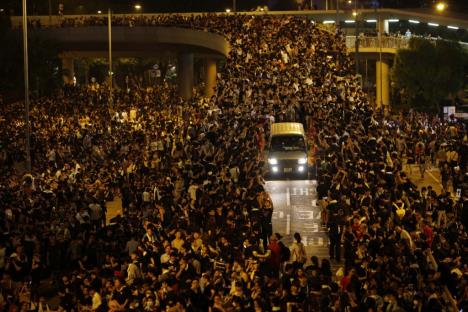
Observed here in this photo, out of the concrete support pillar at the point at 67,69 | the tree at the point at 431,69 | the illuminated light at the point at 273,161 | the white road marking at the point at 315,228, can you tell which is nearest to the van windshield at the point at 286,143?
the illuminated light at the point at 273,161

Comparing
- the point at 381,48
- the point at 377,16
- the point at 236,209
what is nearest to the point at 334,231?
the point at 236,209

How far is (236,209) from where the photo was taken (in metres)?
21.9

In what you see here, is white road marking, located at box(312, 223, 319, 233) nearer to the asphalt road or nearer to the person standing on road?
the asphalt road

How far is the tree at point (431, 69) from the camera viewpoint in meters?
69.6

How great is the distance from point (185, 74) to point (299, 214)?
4474 centimetres

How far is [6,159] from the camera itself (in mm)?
39219

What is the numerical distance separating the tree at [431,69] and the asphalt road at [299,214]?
38.9 m

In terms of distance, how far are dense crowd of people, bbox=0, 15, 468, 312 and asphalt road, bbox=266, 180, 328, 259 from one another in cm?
107

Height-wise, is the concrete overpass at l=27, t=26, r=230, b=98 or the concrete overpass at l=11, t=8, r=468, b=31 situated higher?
the concrete overpass at l=11, t=8, r=468, b=31

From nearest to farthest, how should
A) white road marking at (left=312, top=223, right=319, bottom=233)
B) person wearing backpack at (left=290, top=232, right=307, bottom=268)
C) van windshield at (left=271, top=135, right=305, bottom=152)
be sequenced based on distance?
person wearing backpack at (left=290, top=232, right=307, bottom=268)
white road marking at (left=312, top=223, right=319, bottom=233)
van windshield at (left=271, top=135, right=305, bottom=152)

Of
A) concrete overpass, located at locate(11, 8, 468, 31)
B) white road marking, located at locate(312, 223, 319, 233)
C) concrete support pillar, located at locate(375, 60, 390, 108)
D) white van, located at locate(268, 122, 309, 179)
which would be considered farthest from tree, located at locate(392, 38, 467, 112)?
white road marking, located at locate(312, 223, 319, 233)

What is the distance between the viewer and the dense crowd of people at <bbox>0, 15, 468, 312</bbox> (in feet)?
53.6

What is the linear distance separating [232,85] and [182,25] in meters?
26.1

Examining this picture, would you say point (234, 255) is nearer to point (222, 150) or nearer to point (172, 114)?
point (222, 150)
